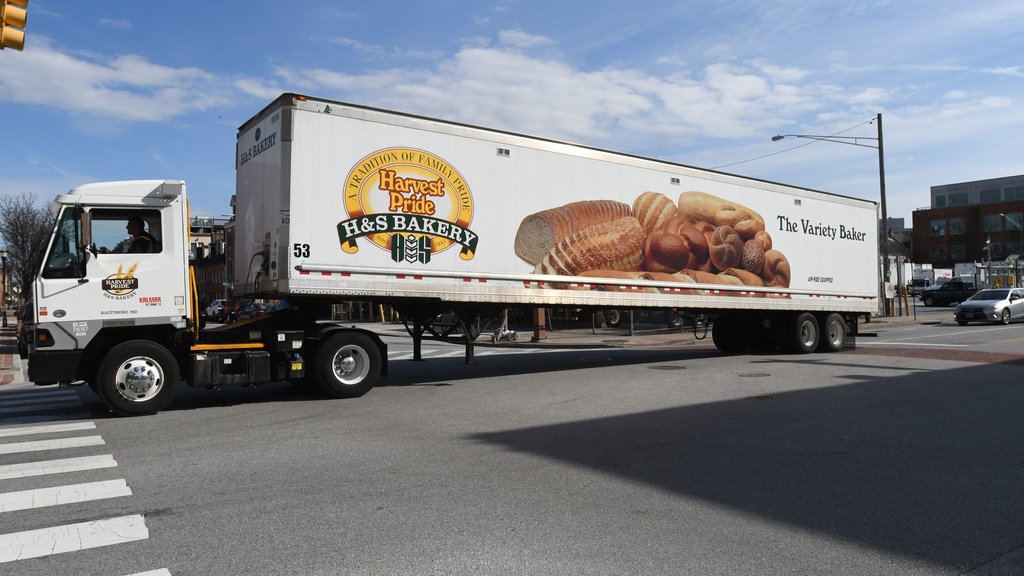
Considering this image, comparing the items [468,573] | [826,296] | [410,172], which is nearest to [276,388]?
[410,172]

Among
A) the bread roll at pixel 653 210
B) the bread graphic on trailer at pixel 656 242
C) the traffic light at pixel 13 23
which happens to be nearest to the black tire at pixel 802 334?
the bread graphic on trailer at pixel 656 242

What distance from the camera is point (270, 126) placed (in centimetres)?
1121

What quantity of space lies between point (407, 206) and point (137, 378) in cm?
461

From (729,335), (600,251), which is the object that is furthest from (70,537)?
(729,335)

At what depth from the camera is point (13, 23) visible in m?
8.71

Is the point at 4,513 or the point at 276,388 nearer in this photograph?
the point at 4,513

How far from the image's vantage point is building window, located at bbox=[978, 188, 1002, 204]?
107625mm

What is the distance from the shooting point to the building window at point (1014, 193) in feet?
341

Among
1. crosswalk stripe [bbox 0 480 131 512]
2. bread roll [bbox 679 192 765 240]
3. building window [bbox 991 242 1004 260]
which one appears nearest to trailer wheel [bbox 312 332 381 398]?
crosswalk stripe [bbox 0 480 131 512]

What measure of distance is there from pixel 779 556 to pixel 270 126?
31.1 feet

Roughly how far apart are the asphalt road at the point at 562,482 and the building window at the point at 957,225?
9729 centimetres

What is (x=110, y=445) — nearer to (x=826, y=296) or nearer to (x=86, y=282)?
(x=86, y=282)

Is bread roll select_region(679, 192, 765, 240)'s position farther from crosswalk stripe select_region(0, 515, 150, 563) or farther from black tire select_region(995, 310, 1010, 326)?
black tire select_region(995, 310, 1010, 326)

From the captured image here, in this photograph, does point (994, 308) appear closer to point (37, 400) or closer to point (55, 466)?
point (37, 400)
